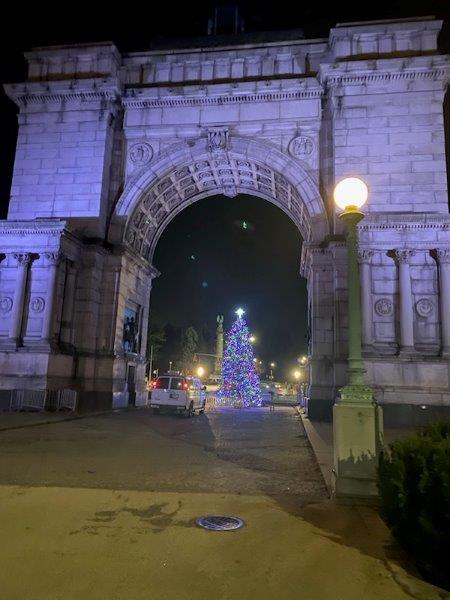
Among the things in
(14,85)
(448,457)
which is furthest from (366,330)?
(14,85)

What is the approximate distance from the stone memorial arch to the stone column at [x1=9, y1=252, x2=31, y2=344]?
0.20 ft

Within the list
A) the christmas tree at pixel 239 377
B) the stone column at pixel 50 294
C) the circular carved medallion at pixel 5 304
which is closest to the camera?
the stone column at pixel 50 294

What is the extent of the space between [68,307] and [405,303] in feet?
48.5

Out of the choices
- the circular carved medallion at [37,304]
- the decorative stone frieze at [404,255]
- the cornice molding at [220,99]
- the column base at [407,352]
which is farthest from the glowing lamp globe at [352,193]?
the cornice molding at [220,99]

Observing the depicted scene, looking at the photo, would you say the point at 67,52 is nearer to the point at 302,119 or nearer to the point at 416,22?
the point at 302,119

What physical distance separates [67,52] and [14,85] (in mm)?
3316

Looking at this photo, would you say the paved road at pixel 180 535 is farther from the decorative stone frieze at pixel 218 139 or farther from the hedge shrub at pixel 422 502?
the decorative stone frieze at pixel 218 139

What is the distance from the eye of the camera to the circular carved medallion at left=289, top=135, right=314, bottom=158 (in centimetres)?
2304

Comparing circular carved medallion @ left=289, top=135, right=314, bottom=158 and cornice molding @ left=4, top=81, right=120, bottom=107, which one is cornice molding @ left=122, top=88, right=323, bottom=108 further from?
circular carved medallion @ left=289, top=135, right=314, bottom=158

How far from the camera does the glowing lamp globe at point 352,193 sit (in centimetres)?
718

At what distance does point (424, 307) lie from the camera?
1880 cm

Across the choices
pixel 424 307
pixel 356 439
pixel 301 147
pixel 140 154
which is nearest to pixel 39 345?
pixel 140 154

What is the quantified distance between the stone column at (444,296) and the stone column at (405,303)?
110 centimetres

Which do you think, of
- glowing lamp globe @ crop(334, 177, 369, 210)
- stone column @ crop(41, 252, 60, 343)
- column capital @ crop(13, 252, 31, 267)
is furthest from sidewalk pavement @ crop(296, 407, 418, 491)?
column capital @ crop(13, 252, 31, 267)
